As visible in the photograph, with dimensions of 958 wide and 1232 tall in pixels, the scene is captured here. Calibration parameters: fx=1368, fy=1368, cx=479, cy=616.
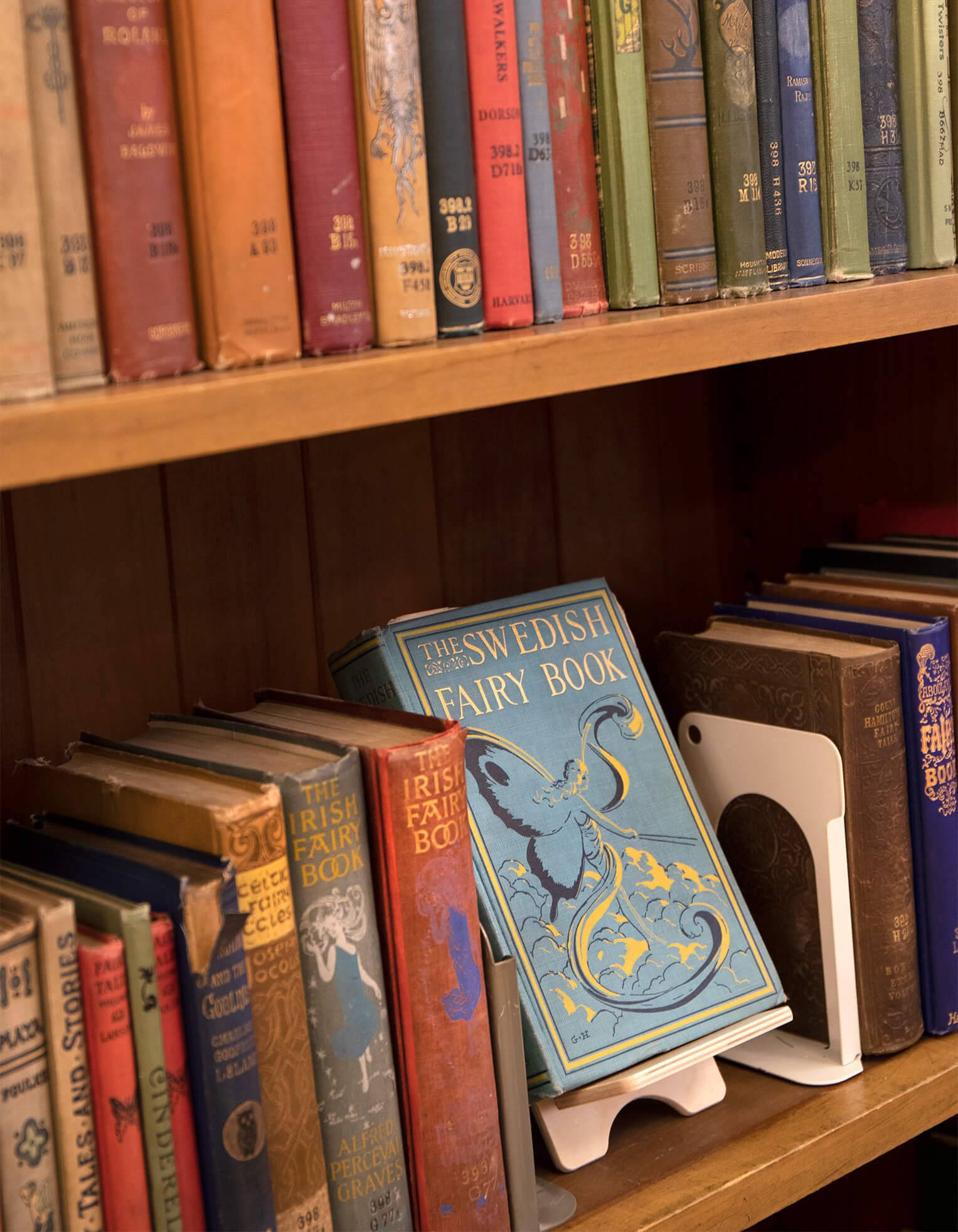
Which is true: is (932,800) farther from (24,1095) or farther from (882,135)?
(24,1095)

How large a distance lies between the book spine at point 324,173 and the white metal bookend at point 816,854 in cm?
38

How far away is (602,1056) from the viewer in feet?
2.41

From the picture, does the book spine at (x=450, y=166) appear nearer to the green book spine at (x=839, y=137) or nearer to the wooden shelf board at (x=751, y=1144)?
the green book spine at (x=839, y=137)

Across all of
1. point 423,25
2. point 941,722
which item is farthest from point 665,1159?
point 423,25

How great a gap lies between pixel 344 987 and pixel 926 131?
600 mm

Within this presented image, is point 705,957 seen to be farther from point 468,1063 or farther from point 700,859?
Result: point 468,1063

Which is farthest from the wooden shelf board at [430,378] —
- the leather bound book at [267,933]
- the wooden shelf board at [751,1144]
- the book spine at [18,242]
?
the wooden shelf board at [751,1144]

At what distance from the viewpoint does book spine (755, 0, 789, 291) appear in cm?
76

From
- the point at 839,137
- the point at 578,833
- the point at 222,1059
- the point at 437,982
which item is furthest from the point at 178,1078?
the point at 839,137

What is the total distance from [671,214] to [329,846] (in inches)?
15.0

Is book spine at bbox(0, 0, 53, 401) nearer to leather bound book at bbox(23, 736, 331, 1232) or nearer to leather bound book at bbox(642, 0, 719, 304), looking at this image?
leather bound book at bbox(23, 736, 331, 1232)

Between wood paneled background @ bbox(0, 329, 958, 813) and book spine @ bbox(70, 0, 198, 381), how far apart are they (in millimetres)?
112

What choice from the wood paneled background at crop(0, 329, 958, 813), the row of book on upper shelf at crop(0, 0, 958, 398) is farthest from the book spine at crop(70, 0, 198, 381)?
the wood paneled background at crop(0, 329, 958, 813)

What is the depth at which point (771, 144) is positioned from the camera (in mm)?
774
